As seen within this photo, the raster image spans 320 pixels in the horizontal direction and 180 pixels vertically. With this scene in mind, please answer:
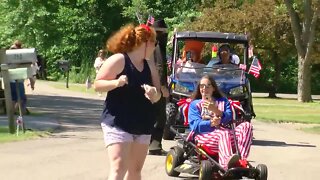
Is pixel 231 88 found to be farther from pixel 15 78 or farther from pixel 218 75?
pixel 15 78

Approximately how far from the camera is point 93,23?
5169 centimetres

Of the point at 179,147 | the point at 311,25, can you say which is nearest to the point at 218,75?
the point at 179,147

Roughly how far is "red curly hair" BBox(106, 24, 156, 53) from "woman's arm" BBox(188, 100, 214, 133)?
2.98 m

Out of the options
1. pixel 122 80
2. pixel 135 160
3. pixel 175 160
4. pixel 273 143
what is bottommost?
pixel 273 143

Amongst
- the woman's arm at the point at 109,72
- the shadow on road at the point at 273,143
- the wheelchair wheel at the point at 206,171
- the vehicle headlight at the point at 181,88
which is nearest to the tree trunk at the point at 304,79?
the shadow on road at the point at 273,143

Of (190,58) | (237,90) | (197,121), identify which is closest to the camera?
(197,121)

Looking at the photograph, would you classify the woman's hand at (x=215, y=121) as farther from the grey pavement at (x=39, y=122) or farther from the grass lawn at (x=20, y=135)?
the grey pavement at (x=39, y=122)

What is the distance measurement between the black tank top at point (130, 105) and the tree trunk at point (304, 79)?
28330 mm

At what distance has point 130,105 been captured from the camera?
21.2ft

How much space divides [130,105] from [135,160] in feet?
1.72

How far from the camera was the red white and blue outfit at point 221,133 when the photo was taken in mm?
8812

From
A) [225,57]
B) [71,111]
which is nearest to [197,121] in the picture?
[225,57]

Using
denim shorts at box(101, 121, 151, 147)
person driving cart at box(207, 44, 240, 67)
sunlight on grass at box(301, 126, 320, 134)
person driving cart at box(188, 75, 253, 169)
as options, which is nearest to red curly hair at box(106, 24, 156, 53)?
denim shorts at box(101, 121, 151, 147)

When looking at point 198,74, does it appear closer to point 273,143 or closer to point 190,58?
point 190,58
